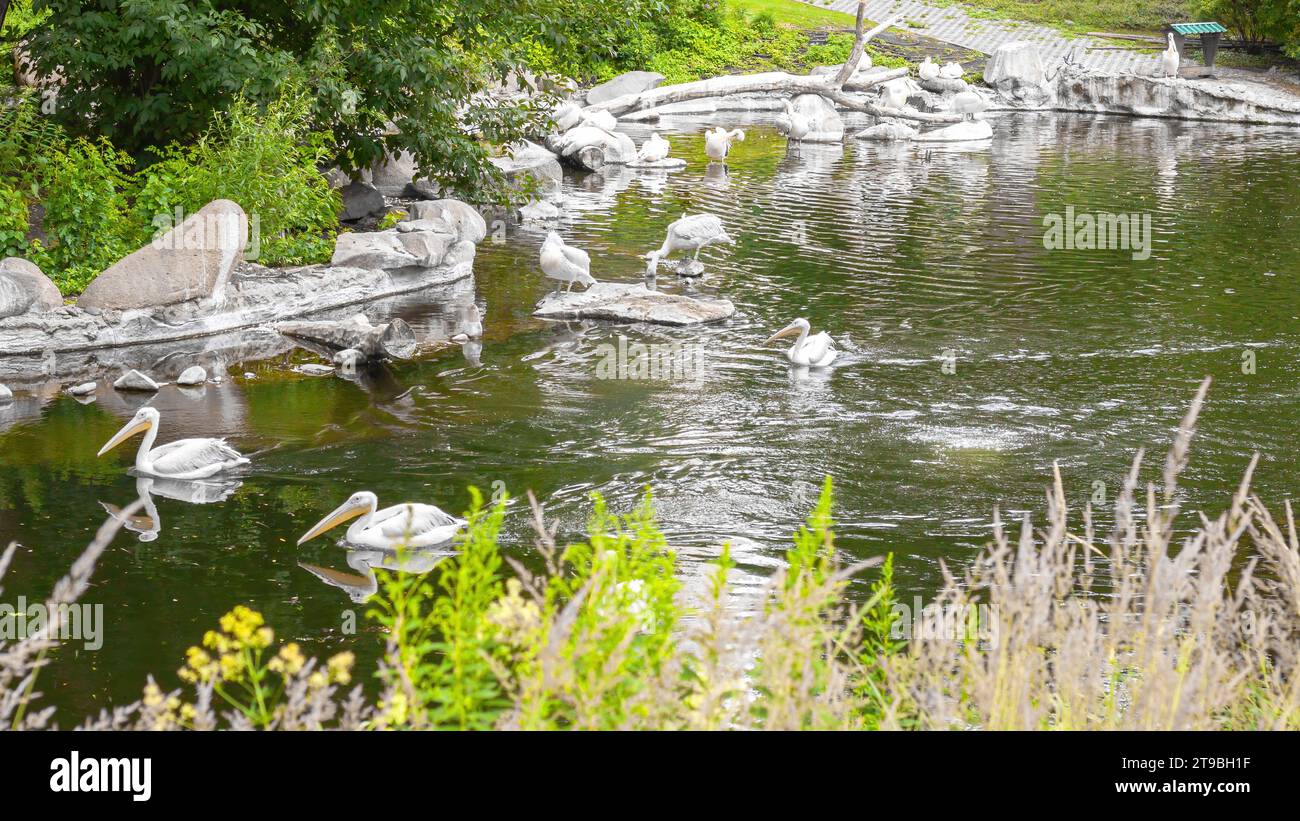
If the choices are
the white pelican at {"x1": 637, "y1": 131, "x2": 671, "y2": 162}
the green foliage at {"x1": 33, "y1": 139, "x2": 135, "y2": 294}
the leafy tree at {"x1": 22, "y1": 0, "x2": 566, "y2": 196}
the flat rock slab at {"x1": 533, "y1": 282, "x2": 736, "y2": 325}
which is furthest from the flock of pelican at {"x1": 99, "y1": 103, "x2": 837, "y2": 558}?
the white pelican at {"x1": 637, "y1": 131, "x2": 671, "y2": 162}

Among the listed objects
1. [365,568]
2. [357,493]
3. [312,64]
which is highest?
[312,64]

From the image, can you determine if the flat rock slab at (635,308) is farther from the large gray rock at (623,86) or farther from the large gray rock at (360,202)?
the large gray rock at (623,86)

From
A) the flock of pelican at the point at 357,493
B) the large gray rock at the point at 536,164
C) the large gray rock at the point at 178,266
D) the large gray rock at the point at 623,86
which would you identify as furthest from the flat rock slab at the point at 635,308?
the large gray rock at the point at 623,86

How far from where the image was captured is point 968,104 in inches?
1200

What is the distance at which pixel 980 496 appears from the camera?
8.66m

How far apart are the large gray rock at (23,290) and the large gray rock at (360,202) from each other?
536 cm

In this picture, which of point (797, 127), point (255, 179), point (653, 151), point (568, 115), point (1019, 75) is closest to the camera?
point (255, 179)

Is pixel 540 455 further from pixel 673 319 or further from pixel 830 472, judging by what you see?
pixel 673 319

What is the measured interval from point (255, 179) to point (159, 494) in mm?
5445

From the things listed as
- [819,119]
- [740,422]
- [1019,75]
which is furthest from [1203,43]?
[740,422]

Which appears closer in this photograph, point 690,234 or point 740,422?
point 740,422

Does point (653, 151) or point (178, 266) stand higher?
point (653, 151)

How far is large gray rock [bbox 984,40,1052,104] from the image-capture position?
33.6 m

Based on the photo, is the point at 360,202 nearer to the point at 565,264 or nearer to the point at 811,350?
the point at 565,264
